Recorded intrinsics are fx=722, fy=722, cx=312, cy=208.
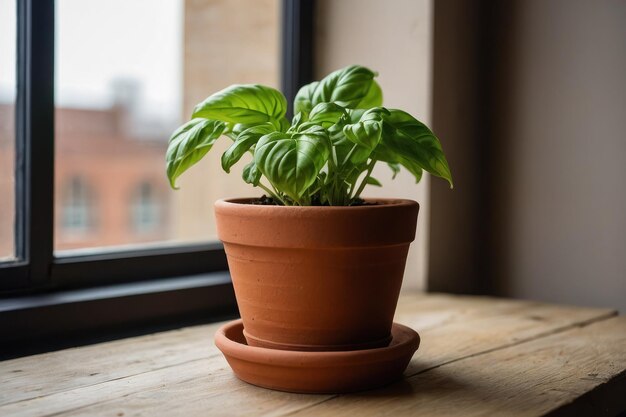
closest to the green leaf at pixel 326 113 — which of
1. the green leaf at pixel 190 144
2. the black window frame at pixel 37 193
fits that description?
the green leaf at pixel 190 144

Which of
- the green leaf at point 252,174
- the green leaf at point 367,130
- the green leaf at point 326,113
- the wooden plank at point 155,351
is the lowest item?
the wooden plank at point 155,351

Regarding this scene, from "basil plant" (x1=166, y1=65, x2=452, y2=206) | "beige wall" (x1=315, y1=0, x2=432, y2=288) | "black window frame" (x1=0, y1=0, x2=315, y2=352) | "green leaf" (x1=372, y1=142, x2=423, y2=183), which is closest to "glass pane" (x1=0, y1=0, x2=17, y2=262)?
"black window frame" (x1=0, y1=0, x2=315, y2=352)

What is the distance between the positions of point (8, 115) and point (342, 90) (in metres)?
0.72

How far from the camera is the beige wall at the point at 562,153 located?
5.56 ft

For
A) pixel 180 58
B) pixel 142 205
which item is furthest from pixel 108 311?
pixel 142 205

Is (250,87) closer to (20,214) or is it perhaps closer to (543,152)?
Answer: (20,214)

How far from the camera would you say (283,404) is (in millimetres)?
901

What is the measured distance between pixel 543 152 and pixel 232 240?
109 cm

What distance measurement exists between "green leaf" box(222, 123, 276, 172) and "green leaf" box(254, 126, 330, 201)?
0.18 feet

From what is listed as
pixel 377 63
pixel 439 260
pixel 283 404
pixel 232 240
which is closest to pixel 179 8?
pixel 377 63

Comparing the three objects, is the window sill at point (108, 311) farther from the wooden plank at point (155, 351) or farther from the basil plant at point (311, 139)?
the basil plant at point (311, 139)

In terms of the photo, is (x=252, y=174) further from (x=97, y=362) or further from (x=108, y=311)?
(x=108, y=311)

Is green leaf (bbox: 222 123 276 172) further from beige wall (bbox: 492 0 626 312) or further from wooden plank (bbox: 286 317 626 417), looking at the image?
beige wall (bbox: 492 0 626 312)

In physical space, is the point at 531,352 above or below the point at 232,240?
below
